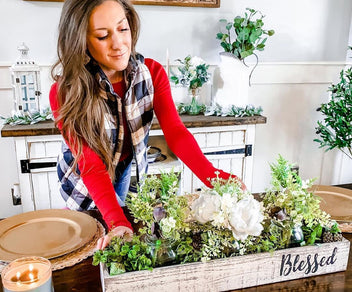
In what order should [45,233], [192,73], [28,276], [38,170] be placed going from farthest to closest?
[192,73] → [38,170] → [45,233] → [28,276]

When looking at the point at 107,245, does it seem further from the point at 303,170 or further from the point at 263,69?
the point at 303,170

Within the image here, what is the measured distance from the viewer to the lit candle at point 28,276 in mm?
661

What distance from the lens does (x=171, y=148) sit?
51.3 inches

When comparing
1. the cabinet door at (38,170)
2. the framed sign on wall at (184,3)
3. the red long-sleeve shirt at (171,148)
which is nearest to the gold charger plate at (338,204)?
the red long-sleeve shirt at (171,148)

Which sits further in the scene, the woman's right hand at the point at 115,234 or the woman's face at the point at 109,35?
the woman's face at the point at 109,35

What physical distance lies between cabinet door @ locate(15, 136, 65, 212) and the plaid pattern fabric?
402mm

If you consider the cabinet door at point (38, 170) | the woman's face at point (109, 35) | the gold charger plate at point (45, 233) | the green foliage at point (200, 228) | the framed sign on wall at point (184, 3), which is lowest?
the cabinet door at point (38, 170)

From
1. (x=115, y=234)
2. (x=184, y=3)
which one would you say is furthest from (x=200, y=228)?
(x=184, y=3)

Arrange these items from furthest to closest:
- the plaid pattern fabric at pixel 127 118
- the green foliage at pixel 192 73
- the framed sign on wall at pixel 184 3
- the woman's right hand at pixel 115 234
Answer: the framed sign on wall at pixel 184 3 < the green foliage at pixel 192 73 < the plaid pattern fabric at pixel 127 118 < the woman's right hand at pixel 115 234

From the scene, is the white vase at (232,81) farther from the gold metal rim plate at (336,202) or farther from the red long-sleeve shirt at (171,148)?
the gold metal rim plate at (336,202)

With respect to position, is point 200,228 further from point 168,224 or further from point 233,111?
point 233,111

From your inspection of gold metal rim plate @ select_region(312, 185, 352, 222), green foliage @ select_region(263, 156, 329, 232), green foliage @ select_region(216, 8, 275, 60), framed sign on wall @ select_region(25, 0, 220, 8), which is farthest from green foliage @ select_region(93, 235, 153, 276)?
framed sign on wall @ select_region(25, 0, 220, 8)

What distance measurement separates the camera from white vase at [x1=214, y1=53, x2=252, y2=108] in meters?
2.11

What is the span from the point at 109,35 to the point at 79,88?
0.21 metres
